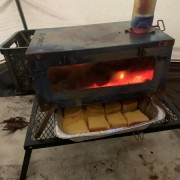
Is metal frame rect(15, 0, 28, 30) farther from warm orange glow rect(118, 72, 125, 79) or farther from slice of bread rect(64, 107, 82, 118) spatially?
warm orange glow rect(118, 72, 125, 79)

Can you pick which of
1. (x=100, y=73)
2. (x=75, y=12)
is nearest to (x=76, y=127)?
(x=100, y=73)

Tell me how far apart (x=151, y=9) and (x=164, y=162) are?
2.82ft

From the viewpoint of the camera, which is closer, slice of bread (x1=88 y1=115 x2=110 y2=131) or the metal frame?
slice of bread (x1=88 y1=115 x2=110 y2=131)

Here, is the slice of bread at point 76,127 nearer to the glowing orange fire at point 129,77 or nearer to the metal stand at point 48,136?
the metal stand at point 48,136

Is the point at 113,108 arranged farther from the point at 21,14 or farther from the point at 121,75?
the point at 21,14

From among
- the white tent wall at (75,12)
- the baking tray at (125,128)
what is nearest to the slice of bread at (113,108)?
the baking tray at (125,128)

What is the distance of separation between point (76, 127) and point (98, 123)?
12 cm

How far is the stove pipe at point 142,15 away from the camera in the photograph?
904 mm

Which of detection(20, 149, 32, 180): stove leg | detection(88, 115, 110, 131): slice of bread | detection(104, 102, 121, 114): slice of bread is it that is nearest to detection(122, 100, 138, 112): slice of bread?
detection(104, 102, 121, 114): slice of bread

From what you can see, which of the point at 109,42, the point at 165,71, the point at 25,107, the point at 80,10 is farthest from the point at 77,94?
the point at 80,10

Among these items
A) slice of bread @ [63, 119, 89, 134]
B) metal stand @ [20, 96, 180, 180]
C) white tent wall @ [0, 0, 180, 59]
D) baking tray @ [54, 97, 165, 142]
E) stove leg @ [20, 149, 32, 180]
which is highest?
white tent wall @ [0, 0, 180, 59]

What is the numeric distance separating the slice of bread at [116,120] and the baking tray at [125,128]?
113 mm

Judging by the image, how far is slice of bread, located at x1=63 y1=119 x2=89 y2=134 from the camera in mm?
1072

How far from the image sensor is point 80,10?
1741 millimetres
